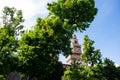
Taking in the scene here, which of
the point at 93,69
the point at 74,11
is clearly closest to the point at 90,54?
the point at 93,69

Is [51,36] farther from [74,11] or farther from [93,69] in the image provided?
[93,69]

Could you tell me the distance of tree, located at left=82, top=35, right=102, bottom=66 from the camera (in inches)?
1385

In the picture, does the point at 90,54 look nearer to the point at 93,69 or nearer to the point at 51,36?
the point at 93,69

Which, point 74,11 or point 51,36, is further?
point 74,11

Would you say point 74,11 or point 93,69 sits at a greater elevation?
point 74,11

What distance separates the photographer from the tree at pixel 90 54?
35188mm

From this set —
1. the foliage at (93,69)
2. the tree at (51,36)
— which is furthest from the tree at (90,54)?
the tree at (51,36)

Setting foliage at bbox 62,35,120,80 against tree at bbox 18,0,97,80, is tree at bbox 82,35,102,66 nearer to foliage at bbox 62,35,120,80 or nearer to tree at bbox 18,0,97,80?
foliage at bbox 62,35,120,80

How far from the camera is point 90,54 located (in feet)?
118

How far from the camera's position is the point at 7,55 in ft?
95.4

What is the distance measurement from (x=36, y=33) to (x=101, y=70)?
10.8 m

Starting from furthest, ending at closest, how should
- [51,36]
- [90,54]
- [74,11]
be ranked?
[90,54], [74,11], [51,36]

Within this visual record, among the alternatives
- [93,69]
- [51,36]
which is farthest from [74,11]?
[93,69]

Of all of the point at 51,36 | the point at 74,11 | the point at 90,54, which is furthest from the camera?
the point at 90,54
